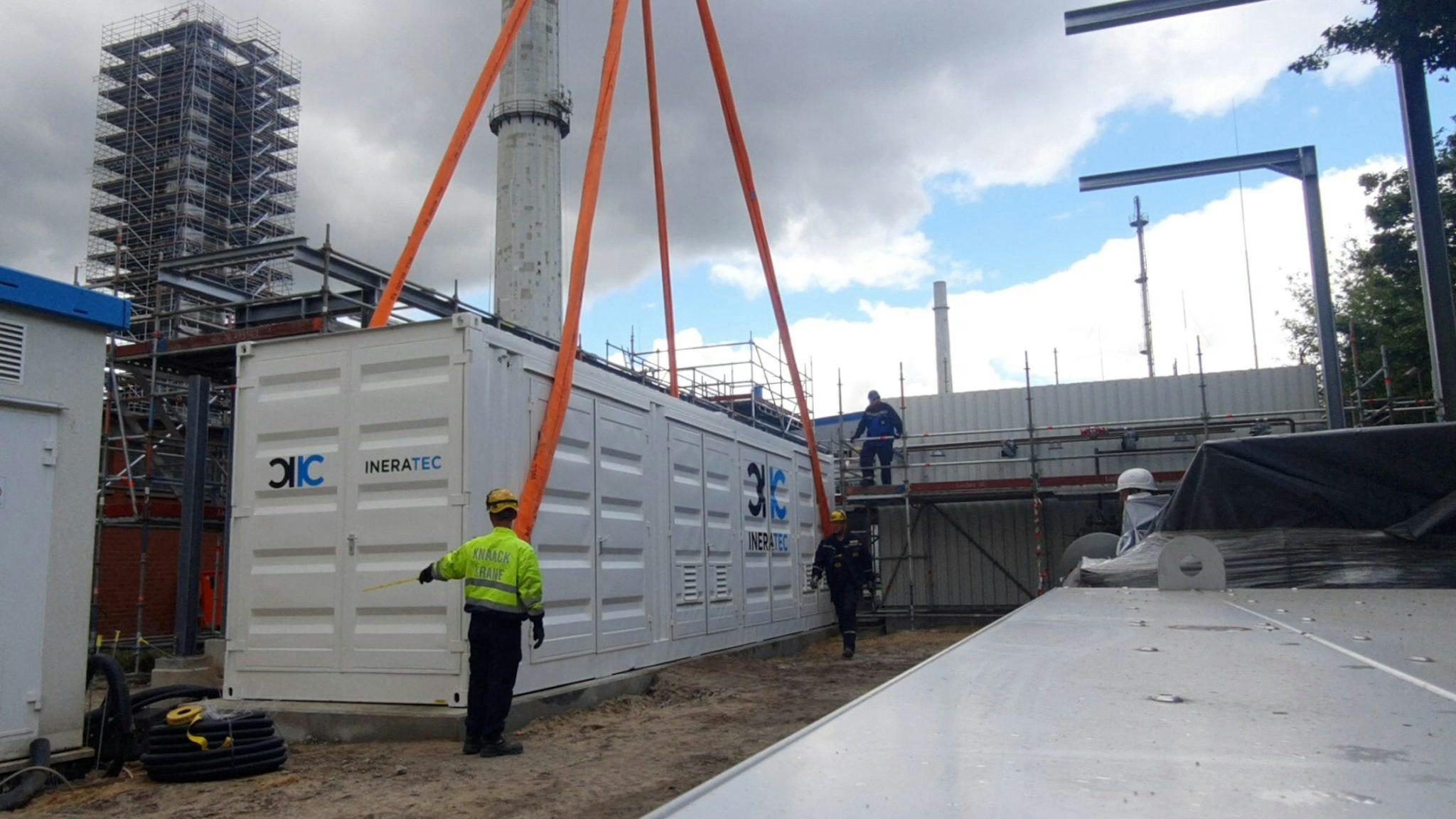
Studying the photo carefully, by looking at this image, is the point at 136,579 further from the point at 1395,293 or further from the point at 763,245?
the point at 1395,293

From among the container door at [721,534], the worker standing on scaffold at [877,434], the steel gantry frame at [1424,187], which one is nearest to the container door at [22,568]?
the container door at [721,534]

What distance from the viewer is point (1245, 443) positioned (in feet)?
21.9

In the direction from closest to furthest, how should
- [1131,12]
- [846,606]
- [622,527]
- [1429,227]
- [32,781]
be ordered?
1. [32,781]
2. [622,527]
3. [1429,227]
4. [1131,12]
5. [846,606]

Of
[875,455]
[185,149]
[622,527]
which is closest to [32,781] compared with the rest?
[622,527]

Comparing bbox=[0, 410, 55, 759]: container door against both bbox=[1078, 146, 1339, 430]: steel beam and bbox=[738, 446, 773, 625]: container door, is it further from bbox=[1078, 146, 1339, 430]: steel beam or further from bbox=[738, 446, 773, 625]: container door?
bbox=[1078, 146, 1339, 430]: steel beam

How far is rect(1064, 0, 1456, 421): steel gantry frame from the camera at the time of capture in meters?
10.4

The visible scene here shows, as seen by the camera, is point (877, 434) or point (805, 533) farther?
point (877, 434)

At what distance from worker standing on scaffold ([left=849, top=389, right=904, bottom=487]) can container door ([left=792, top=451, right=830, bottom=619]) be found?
2980 mm

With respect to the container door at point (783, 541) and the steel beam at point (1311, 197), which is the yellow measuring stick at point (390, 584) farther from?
the steel beam at point (1311, 197)

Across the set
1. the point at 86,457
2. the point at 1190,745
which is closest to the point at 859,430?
the point at 86,457

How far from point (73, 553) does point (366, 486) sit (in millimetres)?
1876

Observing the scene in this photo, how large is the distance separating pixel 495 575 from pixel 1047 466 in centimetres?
1392

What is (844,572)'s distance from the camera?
13703 mm

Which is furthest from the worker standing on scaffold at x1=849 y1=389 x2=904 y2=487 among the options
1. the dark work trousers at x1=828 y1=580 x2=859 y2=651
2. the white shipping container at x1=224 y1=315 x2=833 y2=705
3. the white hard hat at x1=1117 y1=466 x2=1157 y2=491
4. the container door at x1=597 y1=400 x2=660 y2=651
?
the white shipping container at x1=224 y1=315 x2=833 y2=705
